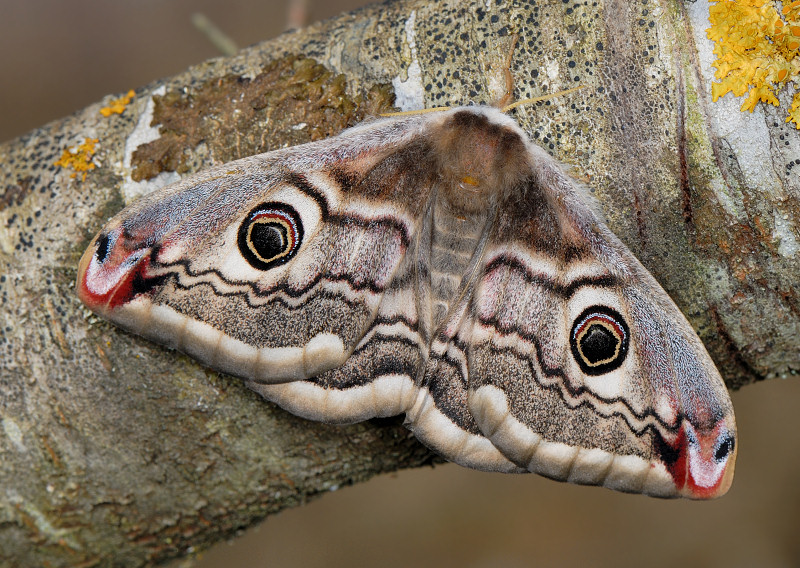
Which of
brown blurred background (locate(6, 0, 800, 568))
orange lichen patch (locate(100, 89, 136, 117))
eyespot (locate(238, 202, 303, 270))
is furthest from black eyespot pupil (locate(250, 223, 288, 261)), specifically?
brown blurred background (locate(6, 0, 800, 568))

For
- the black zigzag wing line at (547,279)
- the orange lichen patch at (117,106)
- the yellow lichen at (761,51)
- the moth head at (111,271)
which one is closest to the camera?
the yellow lichen at (761,51)

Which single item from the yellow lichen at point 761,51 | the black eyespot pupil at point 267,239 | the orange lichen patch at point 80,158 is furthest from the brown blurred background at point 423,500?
the yellow lichen at point 761,51

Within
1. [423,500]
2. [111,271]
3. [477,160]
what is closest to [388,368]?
[477,160]

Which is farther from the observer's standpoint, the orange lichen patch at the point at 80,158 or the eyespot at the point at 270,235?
the orange lichen patch at the point at 80,158

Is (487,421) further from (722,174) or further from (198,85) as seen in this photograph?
(198,85)

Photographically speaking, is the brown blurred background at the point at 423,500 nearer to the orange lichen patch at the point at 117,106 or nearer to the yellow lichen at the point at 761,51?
the orange lichen patch at the point at 117,106

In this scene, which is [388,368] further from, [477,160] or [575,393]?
[477,160]
